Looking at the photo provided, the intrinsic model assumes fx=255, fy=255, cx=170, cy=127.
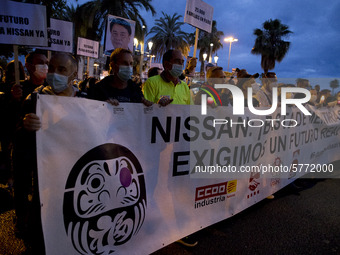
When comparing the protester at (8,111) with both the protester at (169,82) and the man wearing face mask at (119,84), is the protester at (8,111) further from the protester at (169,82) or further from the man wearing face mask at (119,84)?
the protester at (169,82)

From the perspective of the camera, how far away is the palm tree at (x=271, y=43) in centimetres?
4022

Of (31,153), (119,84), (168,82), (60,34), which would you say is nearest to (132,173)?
(31,153)

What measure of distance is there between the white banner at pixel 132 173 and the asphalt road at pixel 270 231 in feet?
0.65

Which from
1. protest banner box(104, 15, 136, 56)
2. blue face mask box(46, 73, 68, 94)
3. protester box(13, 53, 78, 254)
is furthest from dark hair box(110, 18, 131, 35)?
blue face mask box(46, 73, 68, 94)

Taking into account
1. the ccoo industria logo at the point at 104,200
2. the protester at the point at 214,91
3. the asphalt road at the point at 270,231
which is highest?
the protester at the point at 214,91

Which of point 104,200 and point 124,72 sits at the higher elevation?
point 124,72

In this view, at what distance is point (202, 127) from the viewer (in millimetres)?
2760

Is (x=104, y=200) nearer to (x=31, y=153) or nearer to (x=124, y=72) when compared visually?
(x=31, y=153)

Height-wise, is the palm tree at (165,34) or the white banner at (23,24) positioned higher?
the palm tree at (165,34)

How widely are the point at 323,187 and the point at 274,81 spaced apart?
220 cm

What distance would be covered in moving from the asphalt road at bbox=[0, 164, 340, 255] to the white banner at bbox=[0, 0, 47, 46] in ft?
7.19

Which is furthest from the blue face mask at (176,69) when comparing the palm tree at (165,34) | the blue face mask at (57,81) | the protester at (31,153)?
the palm tree at (165,34)

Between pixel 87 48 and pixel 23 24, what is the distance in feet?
18.1

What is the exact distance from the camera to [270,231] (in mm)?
3062
